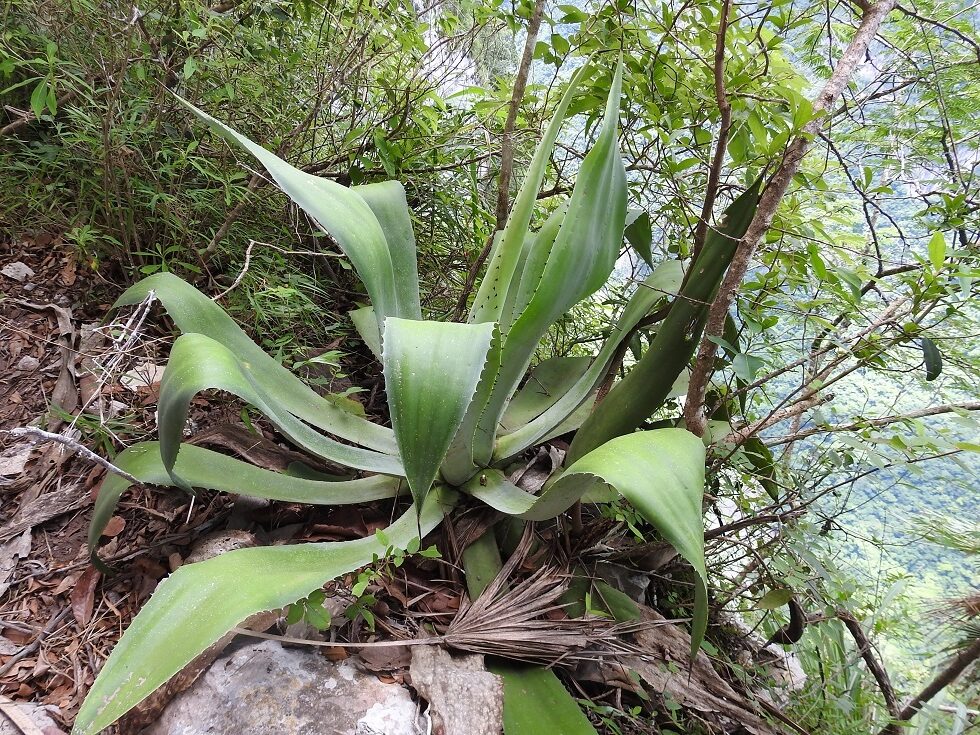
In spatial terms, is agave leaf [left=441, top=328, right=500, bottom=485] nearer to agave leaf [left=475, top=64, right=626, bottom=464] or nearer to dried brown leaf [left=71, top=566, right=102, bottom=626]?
agave leaf [left=475, top=64, right=626, bottom=464]

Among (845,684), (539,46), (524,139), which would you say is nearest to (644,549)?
(845,684)

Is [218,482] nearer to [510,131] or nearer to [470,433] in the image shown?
[470,433]

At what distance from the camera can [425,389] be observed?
0.62m

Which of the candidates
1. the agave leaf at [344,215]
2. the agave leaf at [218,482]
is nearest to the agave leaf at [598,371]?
the agave leaf at [218,482]

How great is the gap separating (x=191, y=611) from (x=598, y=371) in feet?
2.31

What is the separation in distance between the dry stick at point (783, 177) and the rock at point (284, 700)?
61cm

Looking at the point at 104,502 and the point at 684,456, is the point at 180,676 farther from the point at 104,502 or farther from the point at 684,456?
the point at 684,456

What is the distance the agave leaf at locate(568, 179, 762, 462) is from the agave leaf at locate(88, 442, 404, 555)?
1.28 feet

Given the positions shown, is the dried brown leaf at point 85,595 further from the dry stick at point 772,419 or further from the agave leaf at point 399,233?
the dry stick at point 772,419

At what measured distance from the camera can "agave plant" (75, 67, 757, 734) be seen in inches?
23.2

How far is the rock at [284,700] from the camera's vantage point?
641mm

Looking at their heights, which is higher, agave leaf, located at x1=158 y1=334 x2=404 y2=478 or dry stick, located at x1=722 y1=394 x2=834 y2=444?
dry stick, located at x1=722 y1=394 x2=834 y2=444

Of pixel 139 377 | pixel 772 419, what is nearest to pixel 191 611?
pixel 139 377

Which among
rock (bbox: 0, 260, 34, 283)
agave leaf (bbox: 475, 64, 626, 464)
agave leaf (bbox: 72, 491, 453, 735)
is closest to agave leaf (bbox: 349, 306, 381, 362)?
agave leaf (bbox: 475, 64, 626, 464)
